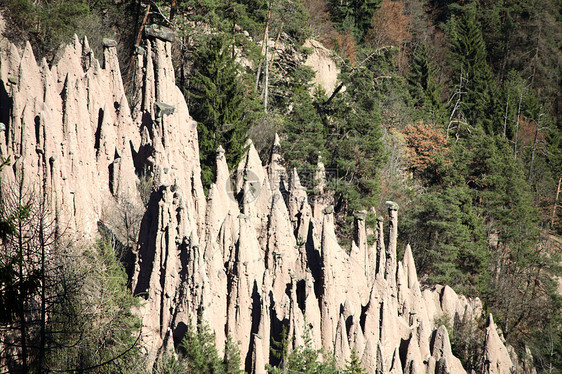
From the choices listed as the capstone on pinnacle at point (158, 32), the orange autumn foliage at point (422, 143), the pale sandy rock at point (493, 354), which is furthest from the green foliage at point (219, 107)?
the orange autumn foliage at point (422, 143)

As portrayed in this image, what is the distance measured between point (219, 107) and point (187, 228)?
1095 cm

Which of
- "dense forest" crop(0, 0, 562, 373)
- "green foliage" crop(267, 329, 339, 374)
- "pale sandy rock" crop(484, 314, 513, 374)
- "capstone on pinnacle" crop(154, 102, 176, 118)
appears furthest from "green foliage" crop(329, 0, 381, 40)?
"green foliage" crop(267, 329, 339, 374)

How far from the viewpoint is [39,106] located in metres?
19.5

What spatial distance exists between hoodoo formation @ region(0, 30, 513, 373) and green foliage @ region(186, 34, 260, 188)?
3399 mm

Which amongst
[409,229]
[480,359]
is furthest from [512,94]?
[480,359]

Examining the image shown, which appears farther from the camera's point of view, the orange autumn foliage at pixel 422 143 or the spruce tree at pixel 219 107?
the orange autumn foliage at pixel 422 143

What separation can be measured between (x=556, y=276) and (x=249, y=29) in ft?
80.1

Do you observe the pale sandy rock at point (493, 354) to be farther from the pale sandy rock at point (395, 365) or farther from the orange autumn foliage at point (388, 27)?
the orange autumn foliage at point (388, 27)

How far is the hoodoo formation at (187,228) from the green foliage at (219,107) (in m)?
3.40

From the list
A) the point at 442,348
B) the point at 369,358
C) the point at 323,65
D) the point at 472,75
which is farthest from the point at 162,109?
the point at 472,75

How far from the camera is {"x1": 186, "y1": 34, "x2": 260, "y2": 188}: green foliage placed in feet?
90.8

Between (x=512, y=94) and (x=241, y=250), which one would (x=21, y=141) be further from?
(x=512, y=94)

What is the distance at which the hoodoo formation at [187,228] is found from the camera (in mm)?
18578

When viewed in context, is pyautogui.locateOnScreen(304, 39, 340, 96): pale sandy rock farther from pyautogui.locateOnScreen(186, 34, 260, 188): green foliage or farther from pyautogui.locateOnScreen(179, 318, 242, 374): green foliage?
pyautogui.locateOnScreen(179, 318, 242, 374): green foliage
